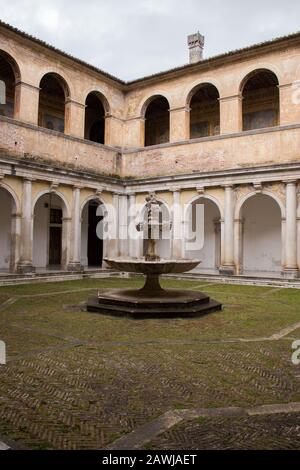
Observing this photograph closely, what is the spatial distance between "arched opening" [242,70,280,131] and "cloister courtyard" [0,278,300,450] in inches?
527

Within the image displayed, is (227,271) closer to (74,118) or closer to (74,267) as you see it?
(74,267)

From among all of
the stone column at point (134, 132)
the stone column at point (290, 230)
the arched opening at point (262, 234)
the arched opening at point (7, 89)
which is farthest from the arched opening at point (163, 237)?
the arched opening at point (7, 89)

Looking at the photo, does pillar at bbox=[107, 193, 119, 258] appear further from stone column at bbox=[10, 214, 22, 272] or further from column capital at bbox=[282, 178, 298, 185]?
column capital at bbox=[282, 178, 298, 185]

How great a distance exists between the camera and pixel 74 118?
1812 centimetres

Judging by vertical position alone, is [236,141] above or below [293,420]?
above

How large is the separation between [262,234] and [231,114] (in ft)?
20.1

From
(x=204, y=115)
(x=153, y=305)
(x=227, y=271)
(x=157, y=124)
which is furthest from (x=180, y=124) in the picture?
(x=153, y=305)

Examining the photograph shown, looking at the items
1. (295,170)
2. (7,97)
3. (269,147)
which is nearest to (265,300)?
(295,170)

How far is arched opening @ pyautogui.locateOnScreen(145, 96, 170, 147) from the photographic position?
22544 mm

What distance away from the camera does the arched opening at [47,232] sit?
66.5ft

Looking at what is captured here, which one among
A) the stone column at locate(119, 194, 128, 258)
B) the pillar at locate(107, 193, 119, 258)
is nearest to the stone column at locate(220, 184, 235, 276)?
the stone column at locate(119, 194, 128, 258)

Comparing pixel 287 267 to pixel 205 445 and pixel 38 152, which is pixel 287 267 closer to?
pixel 38 152

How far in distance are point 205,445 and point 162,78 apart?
729 inches

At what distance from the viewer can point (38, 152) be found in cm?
1664
